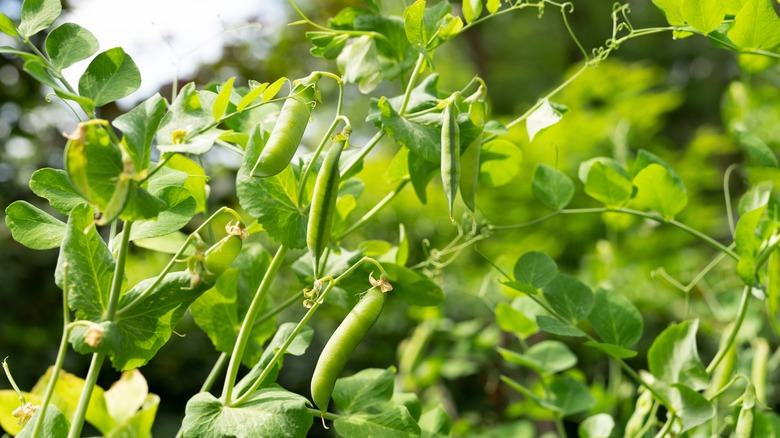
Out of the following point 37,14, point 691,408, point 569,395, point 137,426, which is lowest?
point 569,395

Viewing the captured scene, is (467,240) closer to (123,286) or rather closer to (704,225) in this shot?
(123,286)

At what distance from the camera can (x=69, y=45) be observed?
14.7 inches

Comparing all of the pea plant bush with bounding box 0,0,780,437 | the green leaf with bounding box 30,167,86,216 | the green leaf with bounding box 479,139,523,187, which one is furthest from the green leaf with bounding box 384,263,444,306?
the green leaf with bounding box 30,167,86,216

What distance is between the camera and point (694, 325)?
0.51 m

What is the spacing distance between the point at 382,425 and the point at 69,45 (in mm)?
264

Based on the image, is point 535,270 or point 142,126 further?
point 535,270

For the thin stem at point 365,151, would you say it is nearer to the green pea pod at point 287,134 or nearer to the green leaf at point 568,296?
the green pea pod at point 287,134

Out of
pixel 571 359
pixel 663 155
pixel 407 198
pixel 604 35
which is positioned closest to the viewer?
pixel 571 359

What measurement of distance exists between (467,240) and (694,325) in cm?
17

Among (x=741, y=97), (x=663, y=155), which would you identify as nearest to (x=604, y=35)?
(x=663, y=155)

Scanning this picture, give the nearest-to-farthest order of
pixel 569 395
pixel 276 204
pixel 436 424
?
1. pixel 276 204
2. pixel 436 424
3. pixel 569 395

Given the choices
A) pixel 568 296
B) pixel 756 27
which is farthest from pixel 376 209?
pixel 756 27

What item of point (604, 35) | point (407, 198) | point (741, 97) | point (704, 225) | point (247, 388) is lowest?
point (604, 35)

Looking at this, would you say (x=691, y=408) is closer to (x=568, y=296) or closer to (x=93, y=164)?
(x=568, y=296)
